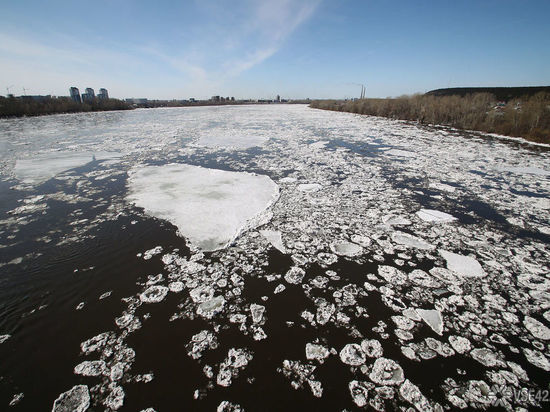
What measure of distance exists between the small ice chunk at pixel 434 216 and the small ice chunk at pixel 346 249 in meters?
1.44

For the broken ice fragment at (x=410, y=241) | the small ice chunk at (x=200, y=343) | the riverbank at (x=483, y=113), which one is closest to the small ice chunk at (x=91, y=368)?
the small ice chunk at (x=200, y=343)

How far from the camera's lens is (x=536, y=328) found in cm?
175

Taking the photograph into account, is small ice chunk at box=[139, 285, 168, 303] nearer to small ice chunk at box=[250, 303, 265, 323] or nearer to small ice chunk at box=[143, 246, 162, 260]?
small ice chunk at box=[143, 246, 162, 260]

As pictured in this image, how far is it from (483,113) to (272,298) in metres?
18.1

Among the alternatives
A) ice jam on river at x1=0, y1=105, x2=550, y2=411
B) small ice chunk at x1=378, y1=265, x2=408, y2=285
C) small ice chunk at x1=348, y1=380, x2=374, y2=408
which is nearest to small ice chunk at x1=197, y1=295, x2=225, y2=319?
ice jam on river at x1=0, y1=105, x2=550, y2=411

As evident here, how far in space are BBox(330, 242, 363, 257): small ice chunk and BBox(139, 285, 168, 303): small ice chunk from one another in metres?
1.81

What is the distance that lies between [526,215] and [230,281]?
15.2ft

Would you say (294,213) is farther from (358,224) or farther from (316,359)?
(316,359)

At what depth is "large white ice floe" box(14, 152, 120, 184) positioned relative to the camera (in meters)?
5.17

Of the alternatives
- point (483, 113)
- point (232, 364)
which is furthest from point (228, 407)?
point (483, 113)

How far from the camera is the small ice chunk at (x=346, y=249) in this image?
103 inches

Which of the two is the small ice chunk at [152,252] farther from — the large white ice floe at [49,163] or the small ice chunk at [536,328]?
the large white ice floe at [49,163]

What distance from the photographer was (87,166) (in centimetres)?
602

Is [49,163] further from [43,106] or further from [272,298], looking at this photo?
[43,106]
